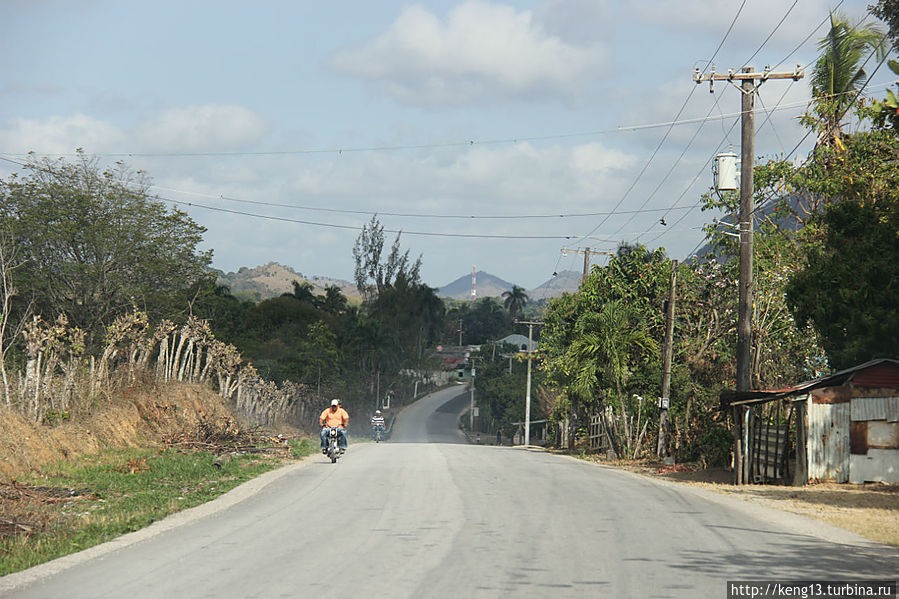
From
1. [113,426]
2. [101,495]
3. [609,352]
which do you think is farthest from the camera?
[609,352]

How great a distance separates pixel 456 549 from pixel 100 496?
26.5ft

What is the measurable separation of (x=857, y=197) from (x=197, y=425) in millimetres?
21596

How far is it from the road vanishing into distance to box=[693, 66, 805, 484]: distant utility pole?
5498 mm

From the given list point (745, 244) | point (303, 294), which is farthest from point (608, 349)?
point (303, 294)

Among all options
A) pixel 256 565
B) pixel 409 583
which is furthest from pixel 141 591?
pixel 409 583

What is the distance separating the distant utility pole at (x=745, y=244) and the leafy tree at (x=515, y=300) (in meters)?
154

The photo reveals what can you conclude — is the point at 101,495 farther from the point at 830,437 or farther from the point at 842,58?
the point at 842,58

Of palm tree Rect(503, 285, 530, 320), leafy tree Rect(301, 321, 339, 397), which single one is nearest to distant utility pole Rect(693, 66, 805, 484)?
leafy tree Rect(301, 321, 339, 397)

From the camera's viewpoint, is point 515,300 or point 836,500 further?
point 515,300

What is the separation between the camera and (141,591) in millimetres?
8180

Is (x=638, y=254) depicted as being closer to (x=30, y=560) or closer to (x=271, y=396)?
(x=271, y=396)

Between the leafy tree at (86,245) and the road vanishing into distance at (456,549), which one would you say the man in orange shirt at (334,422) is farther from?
the leafy tree at (86,245)

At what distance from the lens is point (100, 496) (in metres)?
15.5

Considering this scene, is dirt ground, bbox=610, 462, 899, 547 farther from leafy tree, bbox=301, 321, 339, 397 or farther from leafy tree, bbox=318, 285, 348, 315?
leafy tree, bbox=318, 285, 348, 315
